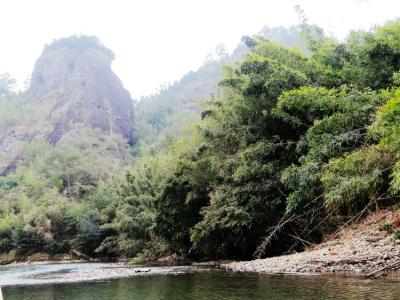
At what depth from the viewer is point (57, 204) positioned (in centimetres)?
5856

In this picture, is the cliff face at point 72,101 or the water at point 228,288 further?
the cliff face at point 72,101

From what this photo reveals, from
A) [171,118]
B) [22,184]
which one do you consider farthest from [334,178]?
[171,118]

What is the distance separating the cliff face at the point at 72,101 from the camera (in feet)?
353

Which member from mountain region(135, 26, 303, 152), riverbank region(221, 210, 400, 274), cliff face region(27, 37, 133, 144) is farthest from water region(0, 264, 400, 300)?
mountain region(135, 26, 303, 152)

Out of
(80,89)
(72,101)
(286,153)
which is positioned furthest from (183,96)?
(286,153)

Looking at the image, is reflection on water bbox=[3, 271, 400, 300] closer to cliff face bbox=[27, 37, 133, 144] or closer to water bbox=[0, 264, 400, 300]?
water bbox=[0, 264, 400, 300]

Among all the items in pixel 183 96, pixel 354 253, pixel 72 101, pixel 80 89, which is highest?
pixel 183 96

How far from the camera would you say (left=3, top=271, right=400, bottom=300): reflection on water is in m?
10.1

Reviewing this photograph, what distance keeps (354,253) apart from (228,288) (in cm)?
434

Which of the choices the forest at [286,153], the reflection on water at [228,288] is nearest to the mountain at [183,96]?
the forest at [286,153]

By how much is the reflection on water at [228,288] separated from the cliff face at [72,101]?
3397 inches

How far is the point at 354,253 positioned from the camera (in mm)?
14695

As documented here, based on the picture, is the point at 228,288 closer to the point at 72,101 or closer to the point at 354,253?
the point at 354,253

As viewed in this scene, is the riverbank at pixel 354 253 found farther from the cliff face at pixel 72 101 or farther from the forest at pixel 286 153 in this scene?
the cliff face at pixel 72 101
